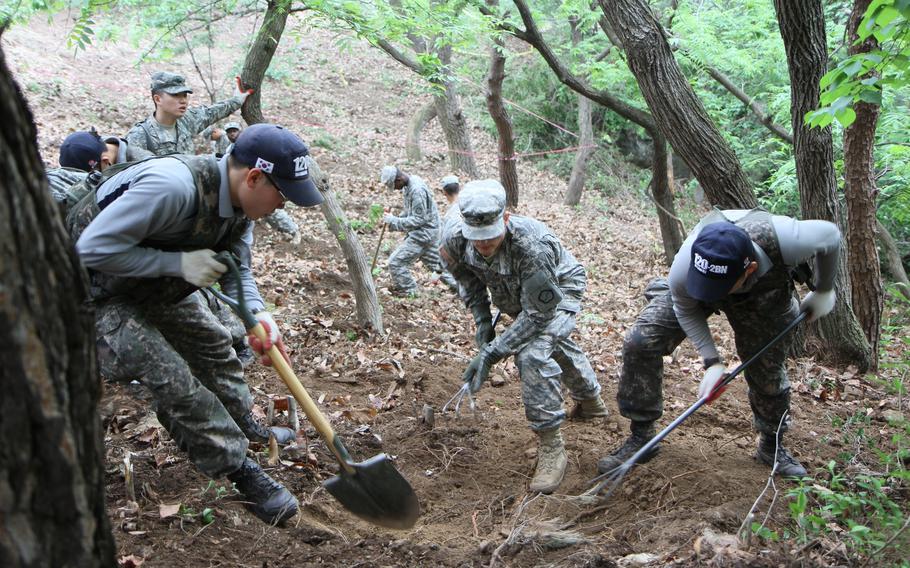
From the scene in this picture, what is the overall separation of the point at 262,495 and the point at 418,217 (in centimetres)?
681

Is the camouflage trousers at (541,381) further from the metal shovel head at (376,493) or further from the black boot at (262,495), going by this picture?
the black boot at (262,495)

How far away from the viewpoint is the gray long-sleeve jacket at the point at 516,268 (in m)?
4.49

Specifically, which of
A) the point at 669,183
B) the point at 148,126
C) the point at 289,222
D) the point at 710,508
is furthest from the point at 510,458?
the point at 669,183

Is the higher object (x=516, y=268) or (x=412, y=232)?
(x=516, y=268)

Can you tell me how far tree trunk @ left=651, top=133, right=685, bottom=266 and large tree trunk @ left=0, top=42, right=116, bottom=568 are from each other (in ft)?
33.8

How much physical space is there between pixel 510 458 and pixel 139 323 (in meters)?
2.83

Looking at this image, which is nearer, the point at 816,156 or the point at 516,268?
the point at 516,268

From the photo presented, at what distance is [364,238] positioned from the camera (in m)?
11.6

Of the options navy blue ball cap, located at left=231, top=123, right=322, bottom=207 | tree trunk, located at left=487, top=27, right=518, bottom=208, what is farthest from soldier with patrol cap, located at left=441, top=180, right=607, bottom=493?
tree trunk, located at left=487, top=27, right=518, bottom=208

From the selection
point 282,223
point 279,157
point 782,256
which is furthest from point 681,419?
point 282,223

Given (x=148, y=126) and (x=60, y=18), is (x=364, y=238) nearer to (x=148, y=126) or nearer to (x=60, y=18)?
(x=148, y=126)

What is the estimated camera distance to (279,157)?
3.17m

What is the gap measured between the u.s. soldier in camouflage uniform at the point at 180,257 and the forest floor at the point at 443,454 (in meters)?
0.44

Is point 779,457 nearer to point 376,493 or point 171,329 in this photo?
point 376,493
